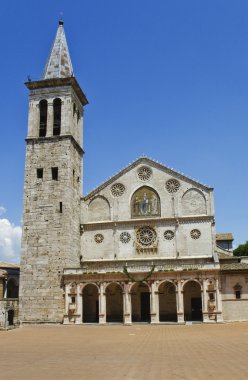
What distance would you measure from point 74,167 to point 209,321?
21.4 meters

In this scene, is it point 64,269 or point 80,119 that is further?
point 80,119

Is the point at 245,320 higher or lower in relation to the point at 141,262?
lower

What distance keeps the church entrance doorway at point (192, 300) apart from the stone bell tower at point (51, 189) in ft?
38.9

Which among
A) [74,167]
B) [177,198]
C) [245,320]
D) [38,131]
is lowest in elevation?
[245,320]

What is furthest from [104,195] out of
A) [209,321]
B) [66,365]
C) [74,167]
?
[66,365]

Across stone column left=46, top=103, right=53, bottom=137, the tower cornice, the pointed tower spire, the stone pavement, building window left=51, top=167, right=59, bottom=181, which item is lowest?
the stone pavement

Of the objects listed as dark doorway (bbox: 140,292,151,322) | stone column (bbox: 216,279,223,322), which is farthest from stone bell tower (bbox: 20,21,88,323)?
stone column (bbox: 216,279,223,322)

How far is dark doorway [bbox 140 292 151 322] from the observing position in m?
43.0

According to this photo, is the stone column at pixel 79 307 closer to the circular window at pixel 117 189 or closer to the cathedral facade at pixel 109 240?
the cathedral facade at pixel 109 240

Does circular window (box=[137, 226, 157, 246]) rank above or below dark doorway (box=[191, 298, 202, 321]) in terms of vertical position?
above

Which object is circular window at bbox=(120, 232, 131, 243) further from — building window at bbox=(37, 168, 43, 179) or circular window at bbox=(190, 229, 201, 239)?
building window at bbox=(37, 168, 43, 179)

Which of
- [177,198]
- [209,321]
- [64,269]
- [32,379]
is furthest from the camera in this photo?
[177,198]

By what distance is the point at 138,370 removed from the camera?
13758 mm

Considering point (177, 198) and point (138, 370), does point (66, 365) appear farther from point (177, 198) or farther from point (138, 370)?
point (177, 198)
